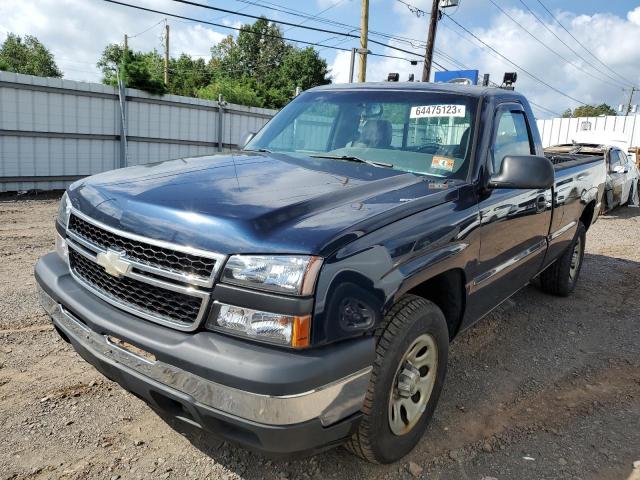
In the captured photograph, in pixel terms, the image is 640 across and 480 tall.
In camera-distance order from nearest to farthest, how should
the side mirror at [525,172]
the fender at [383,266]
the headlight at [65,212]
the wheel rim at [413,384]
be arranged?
the fender at [383,266]
the wheel rim at [413,384]
the headlight at [65,212]
the side mirror at [525,172]

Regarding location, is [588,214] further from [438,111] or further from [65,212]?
[65,212]

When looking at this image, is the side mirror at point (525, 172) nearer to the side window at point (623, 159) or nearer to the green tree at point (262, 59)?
the side window at point (623, 159)

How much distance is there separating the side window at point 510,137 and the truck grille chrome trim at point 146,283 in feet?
6.91

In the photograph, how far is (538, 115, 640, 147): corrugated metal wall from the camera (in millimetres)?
22156

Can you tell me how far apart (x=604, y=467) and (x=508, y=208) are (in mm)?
1526

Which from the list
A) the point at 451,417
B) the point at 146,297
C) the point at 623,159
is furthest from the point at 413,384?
the point at 623,159

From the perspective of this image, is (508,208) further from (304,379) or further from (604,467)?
(304,379)

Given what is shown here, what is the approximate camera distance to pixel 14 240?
21.1 feet

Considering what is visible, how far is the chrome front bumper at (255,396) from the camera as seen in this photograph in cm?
181

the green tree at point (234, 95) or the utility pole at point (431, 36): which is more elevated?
the utility pole at point (431, 36)

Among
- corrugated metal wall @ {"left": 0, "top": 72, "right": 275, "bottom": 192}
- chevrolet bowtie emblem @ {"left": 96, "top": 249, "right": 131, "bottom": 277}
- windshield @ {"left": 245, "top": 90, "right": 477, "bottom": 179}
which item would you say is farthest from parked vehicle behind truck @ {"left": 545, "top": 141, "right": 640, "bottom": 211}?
chevrolet bowtie emblem @ {"left": 96, "top": 249, "right": 131, "bottom": 277}

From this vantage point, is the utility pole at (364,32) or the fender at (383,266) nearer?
the fender at (383,266)

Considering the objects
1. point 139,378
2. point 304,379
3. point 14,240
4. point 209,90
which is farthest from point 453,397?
point 209,90

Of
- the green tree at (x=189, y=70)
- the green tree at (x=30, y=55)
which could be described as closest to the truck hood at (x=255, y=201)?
the green tree at (x=189, y=70)
